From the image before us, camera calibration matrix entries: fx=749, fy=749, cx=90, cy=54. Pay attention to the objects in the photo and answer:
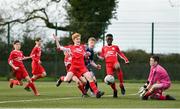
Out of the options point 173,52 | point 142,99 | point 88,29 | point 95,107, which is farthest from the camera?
point 88,29

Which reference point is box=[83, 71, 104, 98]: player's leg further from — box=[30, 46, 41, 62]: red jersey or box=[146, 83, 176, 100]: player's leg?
box=[30, 46, 41, 62]: red jersey

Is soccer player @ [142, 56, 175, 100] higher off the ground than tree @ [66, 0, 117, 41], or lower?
lower

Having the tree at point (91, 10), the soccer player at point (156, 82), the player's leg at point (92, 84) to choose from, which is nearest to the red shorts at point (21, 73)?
the player's leg at point (92, 84)

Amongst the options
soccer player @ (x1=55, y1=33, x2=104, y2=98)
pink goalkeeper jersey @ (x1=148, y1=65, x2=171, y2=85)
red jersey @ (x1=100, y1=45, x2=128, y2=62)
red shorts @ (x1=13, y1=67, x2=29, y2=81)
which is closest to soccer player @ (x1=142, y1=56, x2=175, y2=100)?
pink goalkeeper jersey @ (x1=148, y1=65, x2=171, y2=85)

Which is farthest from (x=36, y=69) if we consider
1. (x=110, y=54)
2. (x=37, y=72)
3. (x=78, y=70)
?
(x=78, y=70)

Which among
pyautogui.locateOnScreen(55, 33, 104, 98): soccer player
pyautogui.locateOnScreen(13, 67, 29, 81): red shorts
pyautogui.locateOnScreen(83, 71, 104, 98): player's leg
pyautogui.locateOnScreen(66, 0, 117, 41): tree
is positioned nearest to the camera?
pyautogui.locateOnScreen(83, 71, 104, 98): player's leg

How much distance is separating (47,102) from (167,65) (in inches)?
793

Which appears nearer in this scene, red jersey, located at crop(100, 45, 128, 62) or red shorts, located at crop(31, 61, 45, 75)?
red jersey, located at crop(100, 45, 128, 62)

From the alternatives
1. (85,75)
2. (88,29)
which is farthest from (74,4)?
(85,75)

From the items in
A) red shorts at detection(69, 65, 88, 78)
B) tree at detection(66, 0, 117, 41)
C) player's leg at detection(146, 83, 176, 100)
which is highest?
tree at detection(66, 0, 117, 41)

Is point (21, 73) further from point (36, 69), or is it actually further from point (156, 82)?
point (156, 82)

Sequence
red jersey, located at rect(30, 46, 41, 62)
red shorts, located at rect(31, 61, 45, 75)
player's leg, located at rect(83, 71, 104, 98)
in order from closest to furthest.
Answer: player's leg, located at rect(83, 71, 104, 98), red jersey, located at rect(30, 46, 41, 62), red shorts, located at rect(31, 61, 45, 75)

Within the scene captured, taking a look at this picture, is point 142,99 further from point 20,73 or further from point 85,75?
point 20,73

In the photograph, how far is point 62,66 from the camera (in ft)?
125
